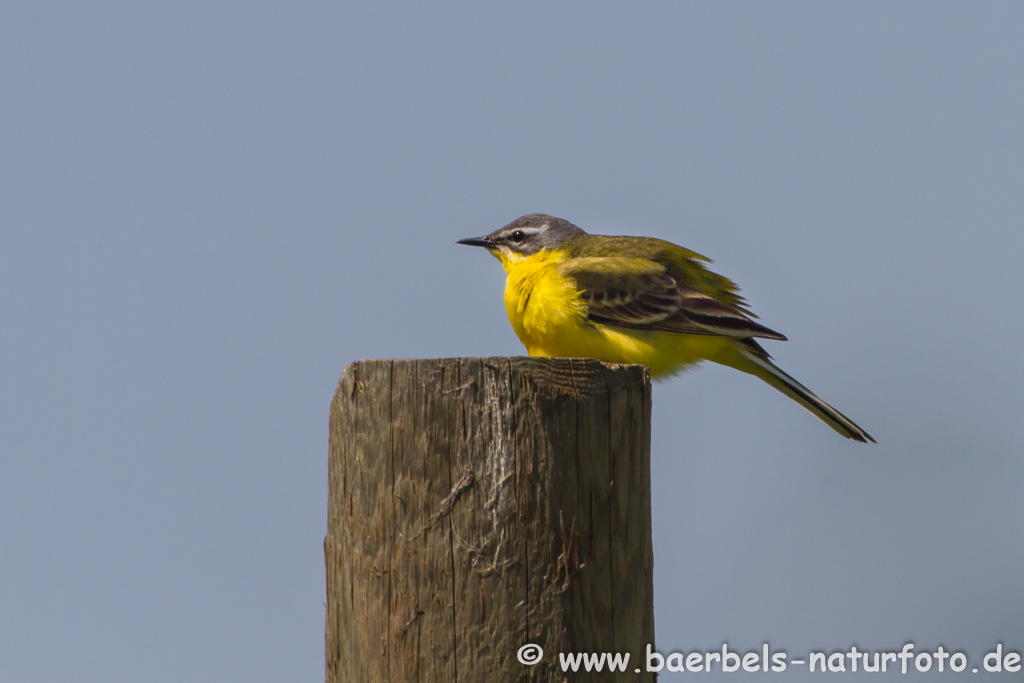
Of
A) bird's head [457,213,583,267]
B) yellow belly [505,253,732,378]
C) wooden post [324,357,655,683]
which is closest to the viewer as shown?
wooden post [324,357,655,683]

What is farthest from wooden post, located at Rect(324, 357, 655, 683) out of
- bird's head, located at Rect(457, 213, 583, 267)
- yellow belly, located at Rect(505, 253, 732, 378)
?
bird's head, located at Rect(457, 213, 583, 267)

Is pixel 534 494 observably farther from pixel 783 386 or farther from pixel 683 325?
pixel 783 386

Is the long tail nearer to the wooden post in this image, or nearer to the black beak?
the black beak

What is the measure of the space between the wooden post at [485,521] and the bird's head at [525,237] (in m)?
4.55

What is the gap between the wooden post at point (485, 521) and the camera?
3.98 m

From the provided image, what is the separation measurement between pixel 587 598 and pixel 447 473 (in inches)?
31.7

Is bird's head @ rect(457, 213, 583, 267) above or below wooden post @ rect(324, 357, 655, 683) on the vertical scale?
above

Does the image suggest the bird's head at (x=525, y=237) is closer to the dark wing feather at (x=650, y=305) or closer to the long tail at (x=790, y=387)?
the dark wing feather at (x=650, y=305)

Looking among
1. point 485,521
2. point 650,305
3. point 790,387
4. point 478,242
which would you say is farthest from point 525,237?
point 485,521

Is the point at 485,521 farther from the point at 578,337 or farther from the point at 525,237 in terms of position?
the point at 525,237

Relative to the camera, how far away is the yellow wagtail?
7.24 m

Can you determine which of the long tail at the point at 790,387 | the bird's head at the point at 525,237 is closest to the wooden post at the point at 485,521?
the long tail at the point at 790,387

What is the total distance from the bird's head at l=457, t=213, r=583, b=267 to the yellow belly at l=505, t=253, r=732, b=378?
95 centimetres

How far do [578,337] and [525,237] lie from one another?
186cm
